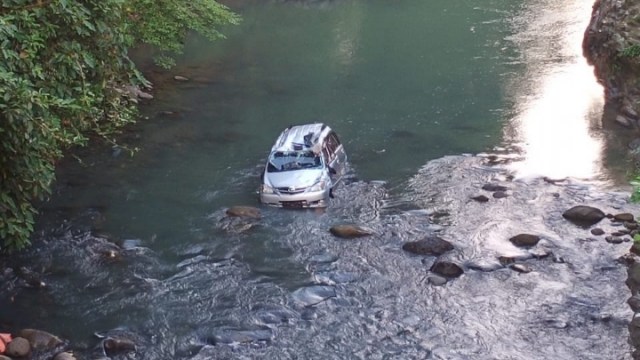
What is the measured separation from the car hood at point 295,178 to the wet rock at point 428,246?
3.76 metres

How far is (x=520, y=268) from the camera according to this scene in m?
18.5

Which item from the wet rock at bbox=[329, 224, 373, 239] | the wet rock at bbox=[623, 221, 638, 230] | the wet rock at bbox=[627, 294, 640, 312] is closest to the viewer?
the wet rock at bbox=[627, 294, 640, 312]

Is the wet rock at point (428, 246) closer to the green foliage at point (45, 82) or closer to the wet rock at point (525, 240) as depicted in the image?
the wet rock at point (525, 240)

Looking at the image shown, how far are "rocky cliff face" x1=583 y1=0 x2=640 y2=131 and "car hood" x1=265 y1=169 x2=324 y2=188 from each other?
574 inches

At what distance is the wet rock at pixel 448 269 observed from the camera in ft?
59.9

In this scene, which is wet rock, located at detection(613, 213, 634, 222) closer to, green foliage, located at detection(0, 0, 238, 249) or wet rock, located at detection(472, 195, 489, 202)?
wet rock, located at detection(472, 195, 489, 202)

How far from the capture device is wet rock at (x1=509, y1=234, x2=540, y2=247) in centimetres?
1981

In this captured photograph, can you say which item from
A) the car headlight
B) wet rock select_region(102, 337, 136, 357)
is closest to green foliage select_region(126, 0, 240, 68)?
the car headlight

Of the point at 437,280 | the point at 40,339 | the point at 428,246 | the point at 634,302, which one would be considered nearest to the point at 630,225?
the point at 634,302

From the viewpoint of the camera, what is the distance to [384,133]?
2953cm

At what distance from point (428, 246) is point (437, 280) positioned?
165 centimetres

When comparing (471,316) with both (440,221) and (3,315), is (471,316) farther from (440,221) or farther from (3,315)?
(3,315)

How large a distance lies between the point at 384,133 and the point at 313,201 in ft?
27.9

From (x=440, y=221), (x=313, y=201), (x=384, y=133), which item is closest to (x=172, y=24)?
(x=384, y=133)
